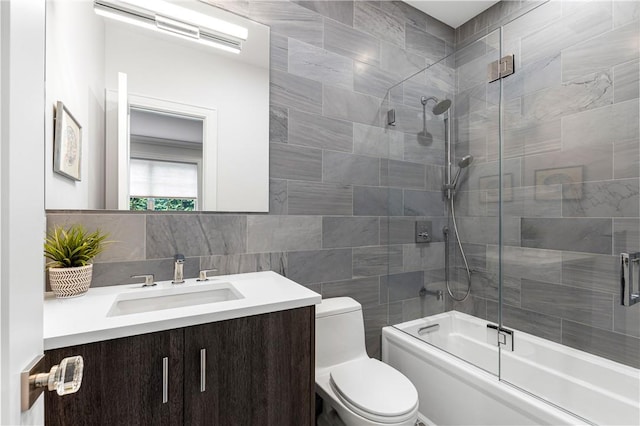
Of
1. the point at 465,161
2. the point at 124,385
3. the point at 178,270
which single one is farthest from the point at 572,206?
the point at 124,385

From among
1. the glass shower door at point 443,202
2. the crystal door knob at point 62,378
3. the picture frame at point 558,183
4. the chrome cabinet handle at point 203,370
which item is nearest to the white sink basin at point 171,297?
the chrome cabinet handle at point 203,370

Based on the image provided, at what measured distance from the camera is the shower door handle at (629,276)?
1.45 metres

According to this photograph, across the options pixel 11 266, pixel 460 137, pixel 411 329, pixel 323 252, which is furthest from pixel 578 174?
pixel 11 266

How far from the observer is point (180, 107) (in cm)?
149

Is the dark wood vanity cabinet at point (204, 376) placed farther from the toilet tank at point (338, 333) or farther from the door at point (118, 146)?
the door at point (118, 146)

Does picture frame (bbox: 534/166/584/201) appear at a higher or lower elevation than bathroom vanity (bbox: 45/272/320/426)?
higher

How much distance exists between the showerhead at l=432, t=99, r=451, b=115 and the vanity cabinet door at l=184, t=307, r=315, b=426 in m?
1.56

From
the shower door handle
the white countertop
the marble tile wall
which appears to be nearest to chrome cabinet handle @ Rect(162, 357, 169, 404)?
the white countertop

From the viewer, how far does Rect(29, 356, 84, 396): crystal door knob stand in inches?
17.9

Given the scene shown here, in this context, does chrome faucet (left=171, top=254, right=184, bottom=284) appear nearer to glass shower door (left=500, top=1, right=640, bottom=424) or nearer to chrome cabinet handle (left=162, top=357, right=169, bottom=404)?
chrome cabinet handle (left=162, top=357, right=169, bottom=404)

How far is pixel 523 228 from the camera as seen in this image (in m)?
1.84

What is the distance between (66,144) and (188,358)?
100cm

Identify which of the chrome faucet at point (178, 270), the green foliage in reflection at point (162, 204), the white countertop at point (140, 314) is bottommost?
the white countertop at point (140, 314)

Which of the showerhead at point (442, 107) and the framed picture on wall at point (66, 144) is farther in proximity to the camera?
the showerhead at point (442, 107)
